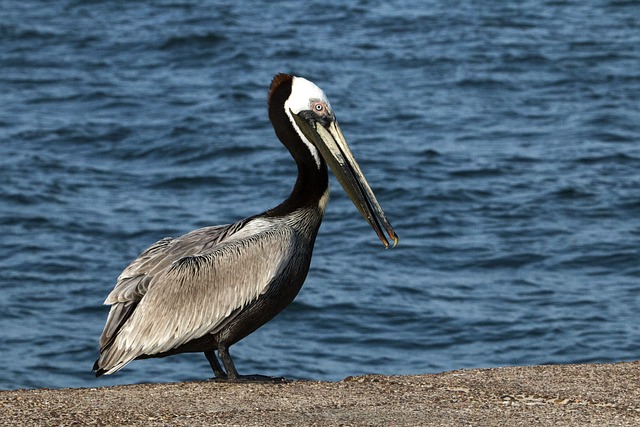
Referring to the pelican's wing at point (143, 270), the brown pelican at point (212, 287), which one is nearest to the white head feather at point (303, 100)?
the brown pelican at point (212, 287)

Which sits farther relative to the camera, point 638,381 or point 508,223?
point 508,223

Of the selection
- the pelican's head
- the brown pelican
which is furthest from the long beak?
the brown pelican

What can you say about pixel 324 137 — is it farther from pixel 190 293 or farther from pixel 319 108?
pixel 190 293

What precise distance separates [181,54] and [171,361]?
356 inches

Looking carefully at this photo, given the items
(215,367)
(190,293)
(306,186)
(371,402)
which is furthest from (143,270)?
(371,402)

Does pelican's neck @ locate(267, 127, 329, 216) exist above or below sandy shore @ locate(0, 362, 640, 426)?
above

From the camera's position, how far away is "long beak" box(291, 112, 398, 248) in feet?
20.7

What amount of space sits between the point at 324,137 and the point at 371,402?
1730 millimetres

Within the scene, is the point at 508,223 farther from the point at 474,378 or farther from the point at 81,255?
the point at 474,378

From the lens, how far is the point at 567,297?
10133mm

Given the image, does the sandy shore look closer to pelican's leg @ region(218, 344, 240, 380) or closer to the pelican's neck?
pelican's leg @ region(218, 344, 240, 380)

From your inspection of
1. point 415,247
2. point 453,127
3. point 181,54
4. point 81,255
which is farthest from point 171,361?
point 181,54

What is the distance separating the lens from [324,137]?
6.29 meters

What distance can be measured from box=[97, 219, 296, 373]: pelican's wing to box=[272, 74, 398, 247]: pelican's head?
21.6 inches
